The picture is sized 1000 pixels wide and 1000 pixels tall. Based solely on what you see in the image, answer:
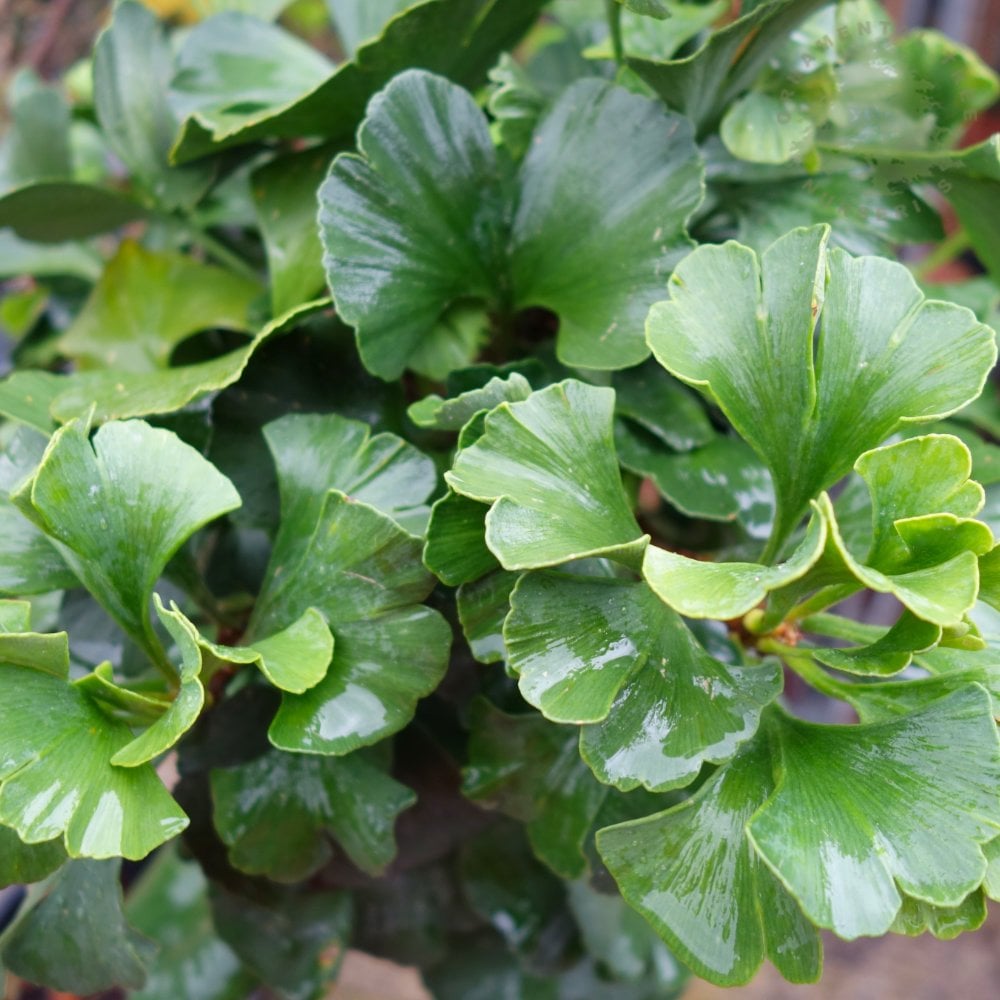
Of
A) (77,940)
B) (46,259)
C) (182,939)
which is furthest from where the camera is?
(182,939)

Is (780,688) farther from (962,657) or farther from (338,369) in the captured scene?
(338,369)

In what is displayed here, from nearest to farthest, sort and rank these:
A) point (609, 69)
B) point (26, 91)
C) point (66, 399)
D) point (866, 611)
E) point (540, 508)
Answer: point (540, 508) → point (66, 399) → point (609, 69) → point (26, 91) → point (866, 611)

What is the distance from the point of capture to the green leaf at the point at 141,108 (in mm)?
486

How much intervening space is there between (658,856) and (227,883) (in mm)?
267

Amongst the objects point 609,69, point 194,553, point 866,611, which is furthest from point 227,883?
point 866,611

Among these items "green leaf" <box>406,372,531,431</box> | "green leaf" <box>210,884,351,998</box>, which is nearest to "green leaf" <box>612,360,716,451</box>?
"green leaf" <box>406,372,531,431</box>

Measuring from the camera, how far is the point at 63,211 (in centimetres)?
49

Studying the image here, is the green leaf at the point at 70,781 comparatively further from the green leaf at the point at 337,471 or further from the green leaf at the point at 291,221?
the green leaf at the point at 291,221

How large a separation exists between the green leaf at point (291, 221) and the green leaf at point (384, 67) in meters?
0.02

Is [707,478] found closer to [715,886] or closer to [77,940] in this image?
[715,886]

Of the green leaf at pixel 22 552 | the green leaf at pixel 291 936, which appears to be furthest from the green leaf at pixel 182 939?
the green leaf at pixel 22 552

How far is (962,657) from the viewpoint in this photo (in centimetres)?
32

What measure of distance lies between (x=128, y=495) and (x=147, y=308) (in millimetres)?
226

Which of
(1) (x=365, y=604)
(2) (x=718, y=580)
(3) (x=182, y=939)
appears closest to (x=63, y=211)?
(1) (x=365, y=604)
